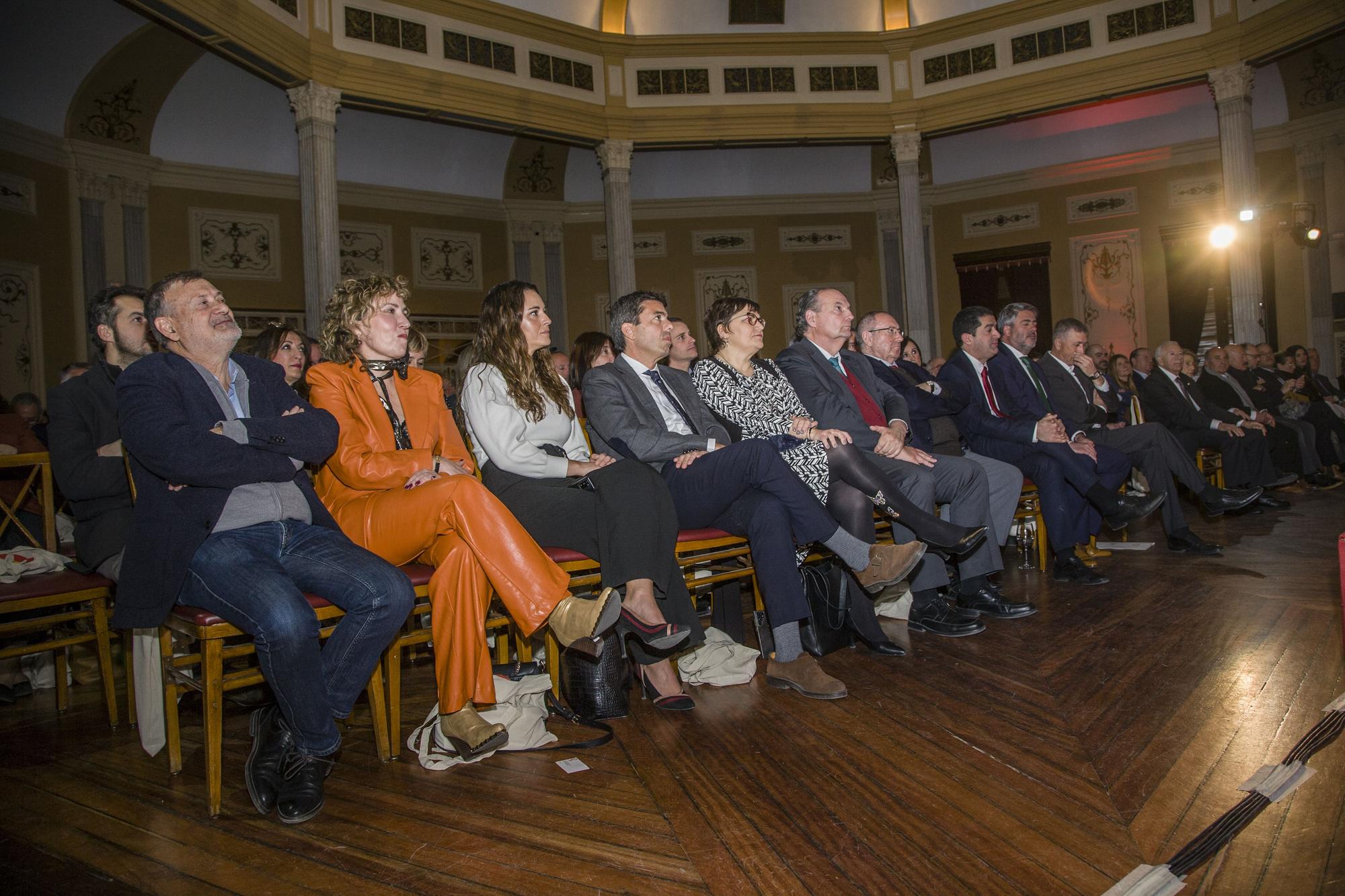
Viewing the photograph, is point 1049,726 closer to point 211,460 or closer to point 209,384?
point 211,460

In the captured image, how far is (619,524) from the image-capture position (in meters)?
2.38

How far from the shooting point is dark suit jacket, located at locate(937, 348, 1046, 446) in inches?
161

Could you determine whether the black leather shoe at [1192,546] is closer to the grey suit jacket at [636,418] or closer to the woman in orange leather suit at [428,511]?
the grey suit jacket at [636,418]

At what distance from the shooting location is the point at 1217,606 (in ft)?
10.6

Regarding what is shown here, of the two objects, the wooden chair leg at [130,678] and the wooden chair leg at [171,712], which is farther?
the wooden chair leg at [130,678]

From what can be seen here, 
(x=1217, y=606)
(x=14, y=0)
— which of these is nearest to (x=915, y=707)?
(x=1217, y=606)

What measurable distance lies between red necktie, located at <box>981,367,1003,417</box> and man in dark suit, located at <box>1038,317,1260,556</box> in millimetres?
376

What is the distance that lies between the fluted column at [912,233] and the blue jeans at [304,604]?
28.9 feet

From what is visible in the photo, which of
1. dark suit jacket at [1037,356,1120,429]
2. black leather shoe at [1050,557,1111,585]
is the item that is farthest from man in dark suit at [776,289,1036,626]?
dark suit jacket at [1037,356,1120,429]

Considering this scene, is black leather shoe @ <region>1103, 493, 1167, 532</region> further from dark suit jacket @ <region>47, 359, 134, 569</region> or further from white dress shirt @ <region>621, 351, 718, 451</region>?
dark suit jacket @ <region>47, 359, 134, 569</region>

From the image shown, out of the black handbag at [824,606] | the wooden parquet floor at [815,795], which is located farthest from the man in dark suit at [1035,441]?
the black handbag at [824,606]

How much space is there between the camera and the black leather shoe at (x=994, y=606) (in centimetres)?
330

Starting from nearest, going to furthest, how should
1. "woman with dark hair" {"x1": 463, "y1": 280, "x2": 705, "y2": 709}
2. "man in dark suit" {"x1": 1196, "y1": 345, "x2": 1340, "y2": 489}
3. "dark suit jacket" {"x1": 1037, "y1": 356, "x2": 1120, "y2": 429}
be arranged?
"woman with dark hair" {"x1": 463, "y1": 280, "x2": 705, "y2": 709}, "dark suit jacket" {"x1": 1037, "y1": 356, "x2": 1120, "y2": 429}, "man in dark suit" {"x1": 1196, "y1": 345, "x2": 1340, "y2": 489}

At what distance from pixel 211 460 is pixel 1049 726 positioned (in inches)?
83.2
